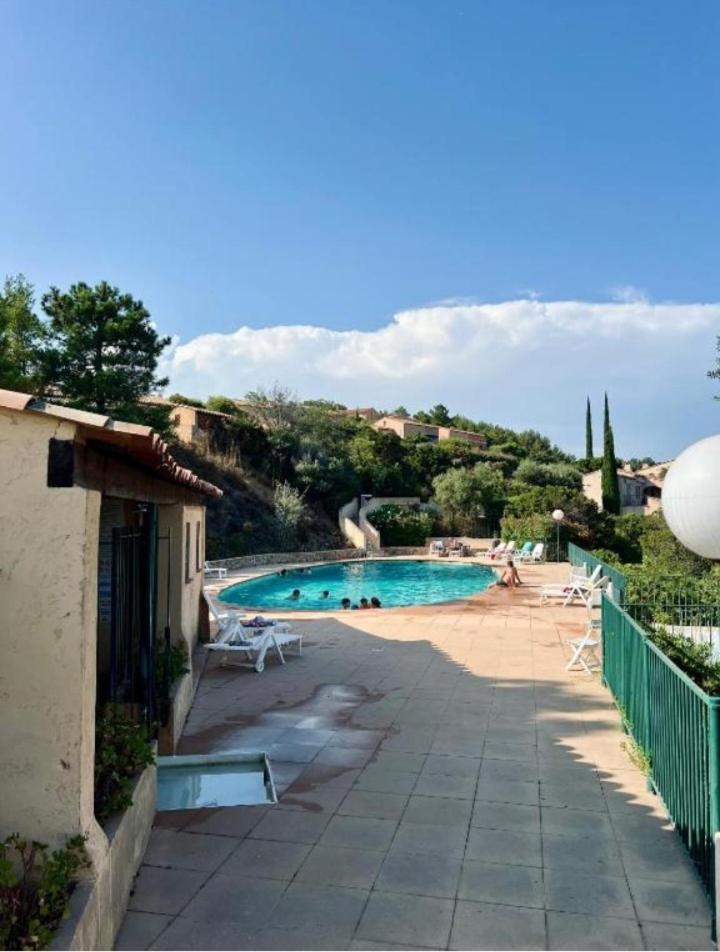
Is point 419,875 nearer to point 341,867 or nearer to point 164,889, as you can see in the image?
point 341,867

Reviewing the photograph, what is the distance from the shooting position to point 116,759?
4352mm

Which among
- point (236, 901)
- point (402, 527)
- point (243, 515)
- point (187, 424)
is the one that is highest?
point (187, 424)

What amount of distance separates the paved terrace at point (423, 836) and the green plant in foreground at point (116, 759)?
584 millimetres

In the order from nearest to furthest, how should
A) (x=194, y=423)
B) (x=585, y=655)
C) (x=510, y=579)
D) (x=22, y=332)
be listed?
(x=585, y=655) → (x=510, y=579) → (x=22, y=332) → (x=194, y=423)

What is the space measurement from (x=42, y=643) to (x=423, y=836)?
3.15 meters

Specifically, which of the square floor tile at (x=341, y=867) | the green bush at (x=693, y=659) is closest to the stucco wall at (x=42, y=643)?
the square floor tile at (x=341, y=867)

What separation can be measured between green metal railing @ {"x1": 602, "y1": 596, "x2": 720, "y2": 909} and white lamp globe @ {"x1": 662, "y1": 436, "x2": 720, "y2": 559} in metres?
3.43

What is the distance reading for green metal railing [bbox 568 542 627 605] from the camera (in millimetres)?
10734

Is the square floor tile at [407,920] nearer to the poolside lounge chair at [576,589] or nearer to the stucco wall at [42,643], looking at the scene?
the stucco wall at [42,643]

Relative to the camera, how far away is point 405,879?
4.27 m

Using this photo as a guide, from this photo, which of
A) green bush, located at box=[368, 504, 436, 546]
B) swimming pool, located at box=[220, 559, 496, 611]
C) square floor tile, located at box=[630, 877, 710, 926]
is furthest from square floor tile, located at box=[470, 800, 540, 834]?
green bush, located at box=[368, 504, 436, 546]

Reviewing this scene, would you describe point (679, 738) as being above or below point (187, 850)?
above

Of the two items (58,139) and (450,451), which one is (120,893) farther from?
(450,451)

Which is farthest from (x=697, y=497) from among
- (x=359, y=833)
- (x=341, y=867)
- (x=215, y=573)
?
(x=215, y=573)
